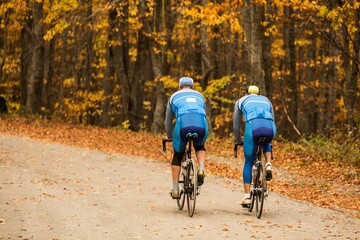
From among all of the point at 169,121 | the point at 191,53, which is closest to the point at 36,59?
the point at 191,53

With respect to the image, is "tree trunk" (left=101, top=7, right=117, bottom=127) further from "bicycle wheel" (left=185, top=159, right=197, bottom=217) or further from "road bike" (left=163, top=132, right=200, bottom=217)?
"bicycle wheel" (left=185, top=159, right=197, bottom=217)

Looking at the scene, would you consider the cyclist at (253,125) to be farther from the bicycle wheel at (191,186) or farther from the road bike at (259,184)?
the bicycle wheel at (191,186)

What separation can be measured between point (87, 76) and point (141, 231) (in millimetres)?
31093

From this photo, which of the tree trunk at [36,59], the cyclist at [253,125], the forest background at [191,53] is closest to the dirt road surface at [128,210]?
the cyclist at [253,125]

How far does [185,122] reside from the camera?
1180cm

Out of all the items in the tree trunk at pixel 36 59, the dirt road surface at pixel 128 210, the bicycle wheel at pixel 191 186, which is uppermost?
the tree trunk at pixel 36 59

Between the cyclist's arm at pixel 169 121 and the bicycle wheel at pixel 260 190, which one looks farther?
the cyclist's arm at pixel 169 121

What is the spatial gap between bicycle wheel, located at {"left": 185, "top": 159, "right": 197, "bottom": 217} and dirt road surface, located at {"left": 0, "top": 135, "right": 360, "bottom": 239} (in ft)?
0.58

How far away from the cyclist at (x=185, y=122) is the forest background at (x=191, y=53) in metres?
8.17

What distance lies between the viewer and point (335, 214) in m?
12.6

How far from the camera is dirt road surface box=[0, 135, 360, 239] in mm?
10305

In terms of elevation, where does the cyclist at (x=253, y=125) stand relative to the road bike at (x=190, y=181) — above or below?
above

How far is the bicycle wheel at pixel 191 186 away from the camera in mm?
11688

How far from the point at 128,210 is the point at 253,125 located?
2476mm
